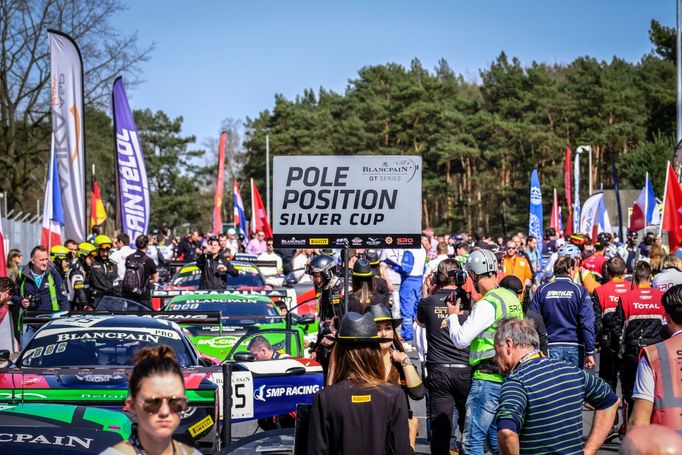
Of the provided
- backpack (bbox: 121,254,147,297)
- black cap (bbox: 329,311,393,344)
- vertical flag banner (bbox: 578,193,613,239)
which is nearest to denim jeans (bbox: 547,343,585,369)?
black cap (bbox: 329,311,393,344)

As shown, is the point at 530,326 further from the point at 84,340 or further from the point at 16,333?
the point at 16,333

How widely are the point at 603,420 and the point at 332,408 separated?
155 cm

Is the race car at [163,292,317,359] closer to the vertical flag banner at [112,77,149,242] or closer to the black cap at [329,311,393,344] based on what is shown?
the black cap at [329,311,393,344]

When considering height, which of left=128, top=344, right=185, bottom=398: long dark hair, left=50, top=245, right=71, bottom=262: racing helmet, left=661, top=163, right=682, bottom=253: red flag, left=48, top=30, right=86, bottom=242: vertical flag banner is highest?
left=48, top=30, right=86, bottom=242: vertical flag banner

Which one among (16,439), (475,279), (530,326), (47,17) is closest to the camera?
(16,439)

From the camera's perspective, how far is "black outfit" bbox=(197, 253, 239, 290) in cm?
1902

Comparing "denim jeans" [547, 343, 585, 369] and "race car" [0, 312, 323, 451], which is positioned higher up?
"race car" [0, 312, 323, 451]

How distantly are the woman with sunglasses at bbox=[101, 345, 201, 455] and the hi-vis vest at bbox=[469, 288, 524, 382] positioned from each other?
3.92 meters

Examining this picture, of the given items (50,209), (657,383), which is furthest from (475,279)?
(50,209)

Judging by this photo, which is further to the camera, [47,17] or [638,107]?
[638,107]

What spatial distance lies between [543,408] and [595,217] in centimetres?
2792

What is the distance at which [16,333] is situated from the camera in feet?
52.7

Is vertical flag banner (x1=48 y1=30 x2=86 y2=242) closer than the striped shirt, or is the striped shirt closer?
the striped shirt

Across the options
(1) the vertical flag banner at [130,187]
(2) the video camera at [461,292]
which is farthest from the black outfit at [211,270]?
(2) the video camera at [461,292]
